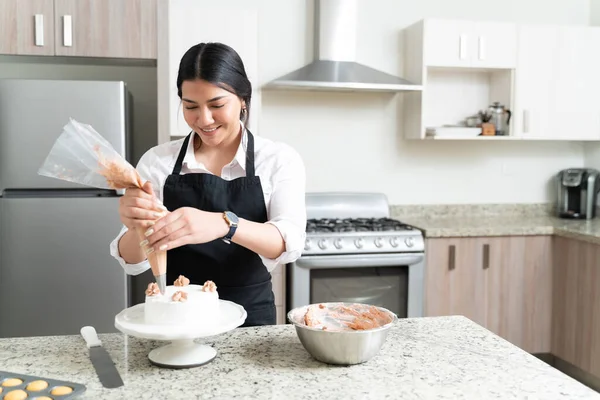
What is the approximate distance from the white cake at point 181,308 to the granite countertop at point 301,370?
110 mm

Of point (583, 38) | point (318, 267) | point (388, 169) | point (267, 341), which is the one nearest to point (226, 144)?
point (267, 341)

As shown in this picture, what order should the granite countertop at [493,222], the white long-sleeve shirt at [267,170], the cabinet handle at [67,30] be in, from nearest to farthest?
the white long-sleeve shirt at [267,170], the cabinet handle at [67,30], the granite countertop at [493,222]

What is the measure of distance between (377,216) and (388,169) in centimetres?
31

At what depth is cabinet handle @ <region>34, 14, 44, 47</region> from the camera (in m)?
2.91

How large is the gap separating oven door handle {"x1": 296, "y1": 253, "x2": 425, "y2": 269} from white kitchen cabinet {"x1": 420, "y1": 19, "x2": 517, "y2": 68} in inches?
43.5

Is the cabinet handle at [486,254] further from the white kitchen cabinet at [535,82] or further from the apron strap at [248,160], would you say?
the apron strap at [248,160]

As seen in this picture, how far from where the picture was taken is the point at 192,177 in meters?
1.81

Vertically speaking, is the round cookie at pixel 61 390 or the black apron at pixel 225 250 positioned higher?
the black apron at pixel 225 250

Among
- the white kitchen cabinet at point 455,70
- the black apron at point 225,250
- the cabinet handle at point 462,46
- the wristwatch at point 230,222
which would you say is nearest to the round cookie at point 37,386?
the wristwatch at point 230,222

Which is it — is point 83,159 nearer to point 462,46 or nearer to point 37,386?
point 37,386

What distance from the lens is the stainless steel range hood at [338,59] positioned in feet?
10.9

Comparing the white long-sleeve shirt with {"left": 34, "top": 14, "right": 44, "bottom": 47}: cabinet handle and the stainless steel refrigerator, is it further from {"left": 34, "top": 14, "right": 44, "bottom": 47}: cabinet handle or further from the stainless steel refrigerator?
{"left": 34, "top": 14, "right": 44, "bottom": 47}: cabinet handle

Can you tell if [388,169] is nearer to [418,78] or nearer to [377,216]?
[377,216]

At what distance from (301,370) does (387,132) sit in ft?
8.71
